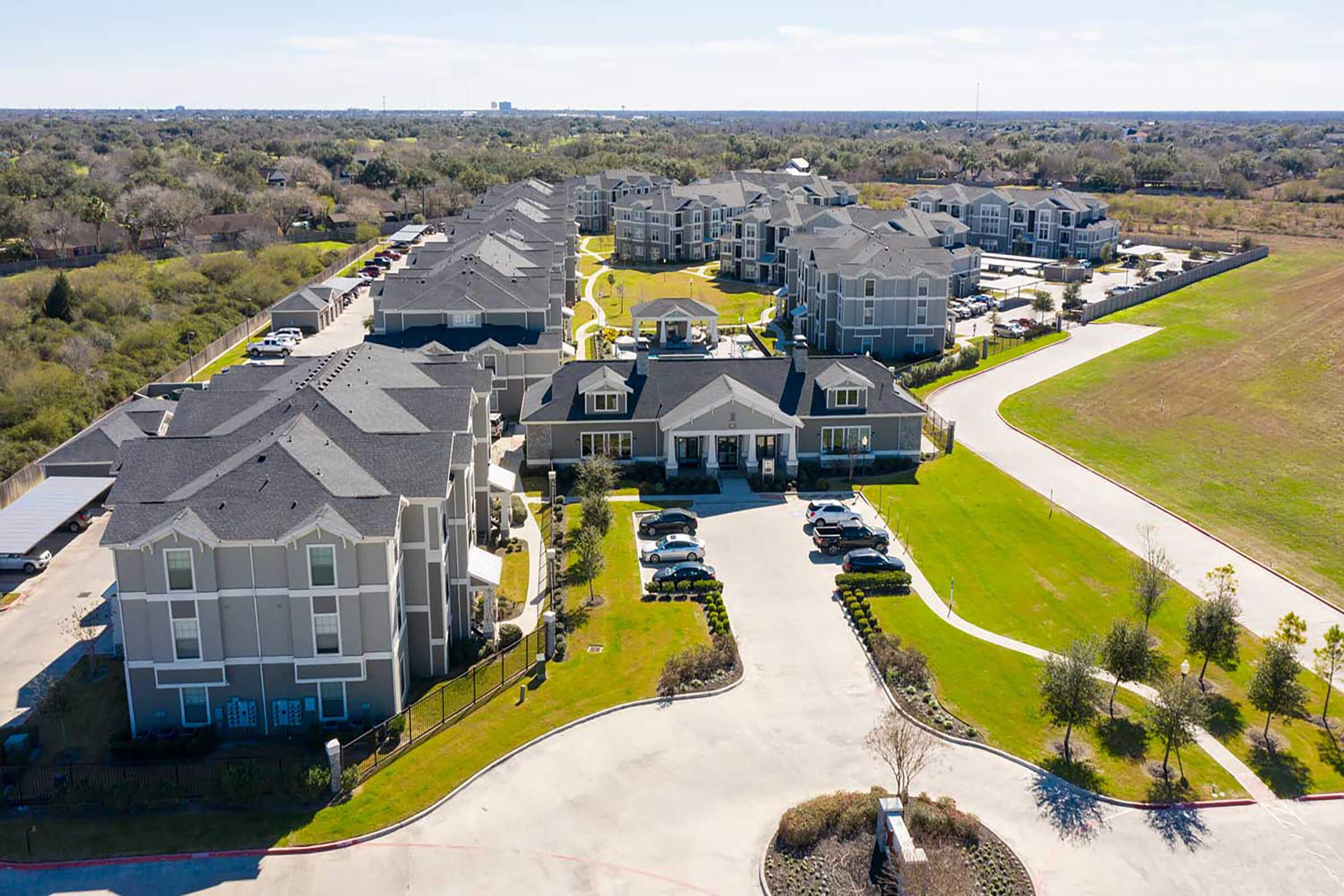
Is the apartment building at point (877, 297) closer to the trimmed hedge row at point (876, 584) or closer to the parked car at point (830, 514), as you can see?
the parked car at point (830, 514)

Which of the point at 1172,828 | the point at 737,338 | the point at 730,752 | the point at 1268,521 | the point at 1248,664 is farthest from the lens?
the point at 737,338

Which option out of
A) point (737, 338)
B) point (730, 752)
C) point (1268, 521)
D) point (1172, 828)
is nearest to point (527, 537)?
point (730, 752)

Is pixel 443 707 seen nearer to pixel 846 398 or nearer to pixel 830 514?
pixel 830 514

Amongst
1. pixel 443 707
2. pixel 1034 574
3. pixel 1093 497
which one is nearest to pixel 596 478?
pixel 443 707

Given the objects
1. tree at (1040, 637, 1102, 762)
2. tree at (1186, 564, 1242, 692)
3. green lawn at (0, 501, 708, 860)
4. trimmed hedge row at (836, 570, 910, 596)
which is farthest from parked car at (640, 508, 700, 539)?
tree at (1186, 564, 1242, 692)

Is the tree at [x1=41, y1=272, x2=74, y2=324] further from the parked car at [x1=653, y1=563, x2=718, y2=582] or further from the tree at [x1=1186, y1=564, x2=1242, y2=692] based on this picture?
the tree at [x1=1186, y1=564, x2=1242, y2=692]

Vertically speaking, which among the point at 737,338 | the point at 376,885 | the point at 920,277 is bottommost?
the point at 376,885

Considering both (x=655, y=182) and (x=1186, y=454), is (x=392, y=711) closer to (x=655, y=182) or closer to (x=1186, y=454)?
(x=1186, y=454)
